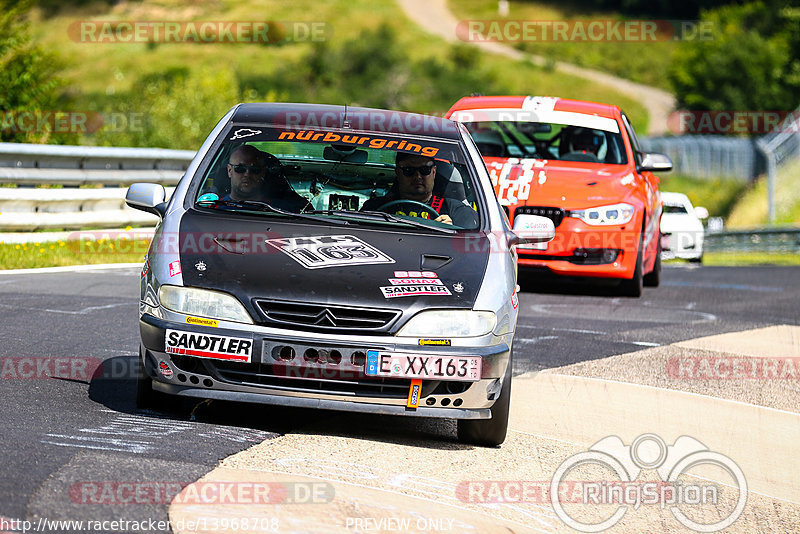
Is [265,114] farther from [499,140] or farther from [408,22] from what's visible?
[408,22]

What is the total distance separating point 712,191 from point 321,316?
157 ft

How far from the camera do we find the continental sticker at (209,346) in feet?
17.6

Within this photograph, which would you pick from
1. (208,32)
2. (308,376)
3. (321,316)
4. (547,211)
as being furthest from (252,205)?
(208,32)

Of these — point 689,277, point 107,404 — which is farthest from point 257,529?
point 689,277

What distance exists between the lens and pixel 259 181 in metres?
6.53

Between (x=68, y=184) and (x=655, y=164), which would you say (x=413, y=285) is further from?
(x=68, y=184)

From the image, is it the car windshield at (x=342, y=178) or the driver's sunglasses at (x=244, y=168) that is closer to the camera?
the car windshield at (x=342, y=178)

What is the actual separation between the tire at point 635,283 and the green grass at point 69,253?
536 centimetres

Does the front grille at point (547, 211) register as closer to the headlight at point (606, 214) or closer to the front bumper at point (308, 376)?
the headlight at point (606, 214)

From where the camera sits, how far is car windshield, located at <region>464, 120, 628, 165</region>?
11.9 meters

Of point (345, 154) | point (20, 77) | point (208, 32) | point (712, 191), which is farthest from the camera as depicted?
point (208, 32)

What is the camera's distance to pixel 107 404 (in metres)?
6.17

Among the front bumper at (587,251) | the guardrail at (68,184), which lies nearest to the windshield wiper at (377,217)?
the front bumper at (587,251)

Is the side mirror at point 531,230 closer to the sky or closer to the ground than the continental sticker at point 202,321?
closer to the sky
